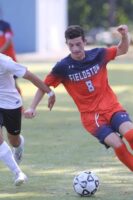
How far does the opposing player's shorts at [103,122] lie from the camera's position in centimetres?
788

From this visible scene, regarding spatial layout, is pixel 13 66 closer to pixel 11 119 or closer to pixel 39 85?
pixel 39 85

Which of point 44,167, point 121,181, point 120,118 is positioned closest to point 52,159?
point 44,167

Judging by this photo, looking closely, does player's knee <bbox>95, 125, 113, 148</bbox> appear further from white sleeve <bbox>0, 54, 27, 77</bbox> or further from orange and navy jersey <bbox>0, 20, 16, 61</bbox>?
orange and navy jersey <bbox>0, 20, 16, 61</bbox>

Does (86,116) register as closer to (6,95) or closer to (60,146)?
(6,95)

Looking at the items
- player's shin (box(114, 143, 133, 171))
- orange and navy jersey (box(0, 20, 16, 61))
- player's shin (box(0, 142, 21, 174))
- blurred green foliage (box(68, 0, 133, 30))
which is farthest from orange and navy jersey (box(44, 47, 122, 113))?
blurred green foliage (box(68, 0, 133, 30))

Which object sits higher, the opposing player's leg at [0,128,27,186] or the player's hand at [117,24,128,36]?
the player's hand at [117,24,128,36]

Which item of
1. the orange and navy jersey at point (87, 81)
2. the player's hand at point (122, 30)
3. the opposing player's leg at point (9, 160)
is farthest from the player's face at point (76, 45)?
the opposing player's leg at point (9, 160)

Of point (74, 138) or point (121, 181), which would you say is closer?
point (121, 181)

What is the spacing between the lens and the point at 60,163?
9859 millimetres

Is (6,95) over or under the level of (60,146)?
over

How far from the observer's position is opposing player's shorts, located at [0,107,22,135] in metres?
8.57

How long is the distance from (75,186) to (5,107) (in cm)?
135

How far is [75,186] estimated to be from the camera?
7.73 m

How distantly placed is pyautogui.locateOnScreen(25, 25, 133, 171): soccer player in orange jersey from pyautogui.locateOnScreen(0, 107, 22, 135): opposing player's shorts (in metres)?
0.51
